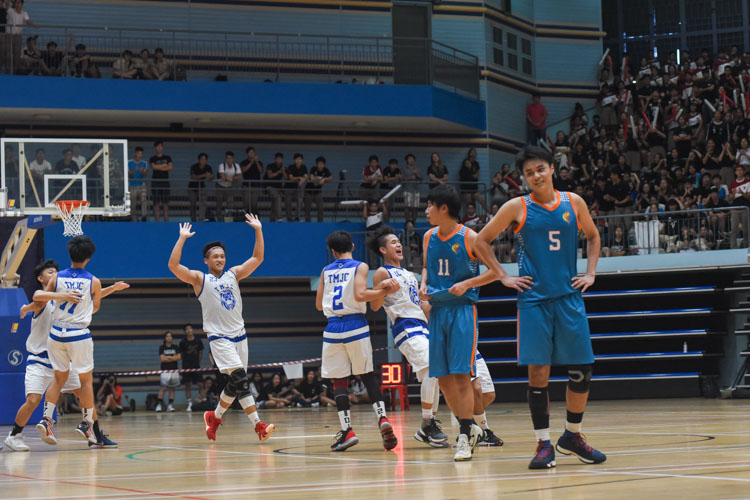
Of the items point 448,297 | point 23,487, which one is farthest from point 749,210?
point 23,487

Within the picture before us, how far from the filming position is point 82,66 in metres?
23.6

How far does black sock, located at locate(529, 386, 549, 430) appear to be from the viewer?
7168mm

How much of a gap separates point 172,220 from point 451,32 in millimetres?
10150

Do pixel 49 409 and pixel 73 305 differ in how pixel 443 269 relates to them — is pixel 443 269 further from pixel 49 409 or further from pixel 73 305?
pixel 49 409

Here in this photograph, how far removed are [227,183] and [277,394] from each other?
4977 mm

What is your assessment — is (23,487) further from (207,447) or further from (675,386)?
(675,386)

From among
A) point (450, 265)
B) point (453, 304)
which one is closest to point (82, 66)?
point (450, 265)

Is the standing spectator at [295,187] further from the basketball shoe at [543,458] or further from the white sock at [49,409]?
the basketball shoe at [543,458]

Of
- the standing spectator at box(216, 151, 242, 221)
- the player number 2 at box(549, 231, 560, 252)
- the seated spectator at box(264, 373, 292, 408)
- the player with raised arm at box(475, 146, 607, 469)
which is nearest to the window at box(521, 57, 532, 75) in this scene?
the standing spectator at box(216, 151, 242, 221)

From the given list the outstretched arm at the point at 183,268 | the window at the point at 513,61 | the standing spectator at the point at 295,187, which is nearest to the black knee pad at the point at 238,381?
the outstretched arm at the point at 183,268

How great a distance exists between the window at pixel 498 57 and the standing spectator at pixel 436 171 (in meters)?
4.48

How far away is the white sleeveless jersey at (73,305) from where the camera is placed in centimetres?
1084

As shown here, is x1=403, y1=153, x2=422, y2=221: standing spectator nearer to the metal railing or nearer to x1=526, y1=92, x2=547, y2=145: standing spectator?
the metal railing

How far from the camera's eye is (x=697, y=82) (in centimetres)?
2466
